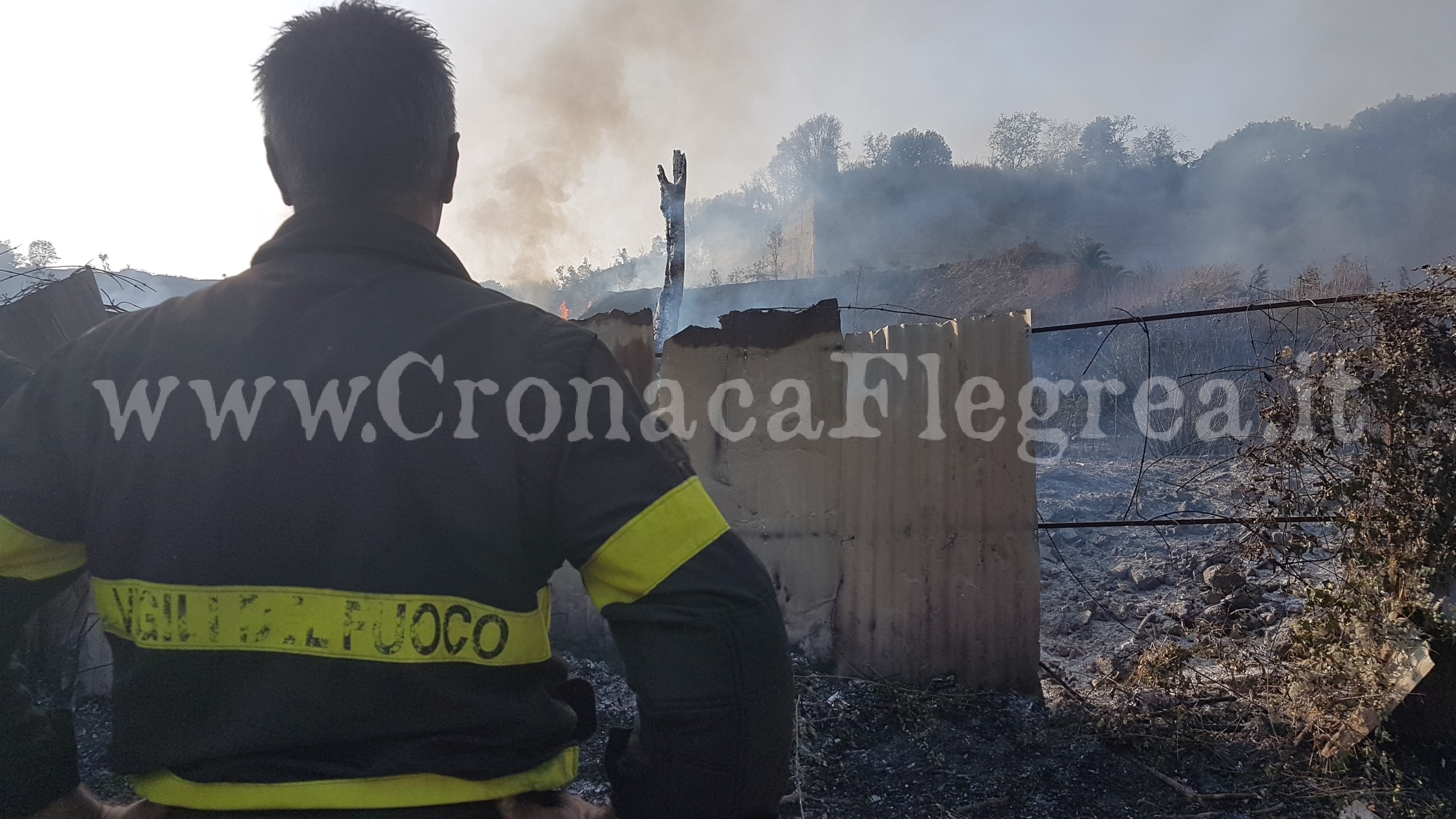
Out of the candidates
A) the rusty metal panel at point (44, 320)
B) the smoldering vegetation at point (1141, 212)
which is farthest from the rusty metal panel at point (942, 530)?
the smoldering vegetation at point (1141, 212)

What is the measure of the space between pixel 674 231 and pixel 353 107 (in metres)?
8.48

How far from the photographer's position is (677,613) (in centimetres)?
103

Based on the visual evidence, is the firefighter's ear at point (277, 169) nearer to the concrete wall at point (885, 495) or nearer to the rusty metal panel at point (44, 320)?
the concrete wall at point (885, 495)

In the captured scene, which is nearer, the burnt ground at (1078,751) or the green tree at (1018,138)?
the burnt ground at (1078,751)

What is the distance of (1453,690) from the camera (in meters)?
3.25

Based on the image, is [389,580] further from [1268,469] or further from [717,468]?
[1268,469]

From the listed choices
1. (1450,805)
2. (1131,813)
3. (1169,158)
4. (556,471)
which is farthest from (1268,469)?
(1169,158)

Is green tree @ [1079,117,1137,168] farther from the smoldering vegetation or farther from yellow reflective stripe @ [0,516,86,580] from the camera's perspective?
yellow reflective stripe @ [0,516,86,580]

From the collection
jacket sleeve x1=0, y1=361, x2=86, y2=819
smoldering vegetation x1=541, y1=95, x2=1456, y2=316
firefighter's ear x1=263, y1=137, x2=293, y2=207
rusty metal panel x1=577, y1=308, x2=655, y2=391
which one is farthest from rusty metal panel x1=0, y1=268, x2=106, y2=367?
smoldering vegetation x1=541, y1=95, x2=1456, y2=316

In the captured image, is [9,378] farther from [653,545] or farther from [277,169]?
[653,545]

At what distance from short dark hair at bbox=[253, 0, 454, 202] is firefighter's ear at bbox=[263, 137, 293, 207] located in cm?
1

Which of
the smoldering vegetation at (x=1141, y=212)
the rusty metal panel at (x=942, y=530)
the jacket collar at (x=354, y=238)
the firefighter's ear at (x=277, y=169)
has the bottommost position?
the rusty metal panel at (x=942, y=530)

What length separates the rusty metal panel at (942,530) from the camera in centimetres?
399

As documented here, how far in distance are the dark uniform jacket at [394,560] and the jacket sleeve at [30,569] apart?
92 mm
